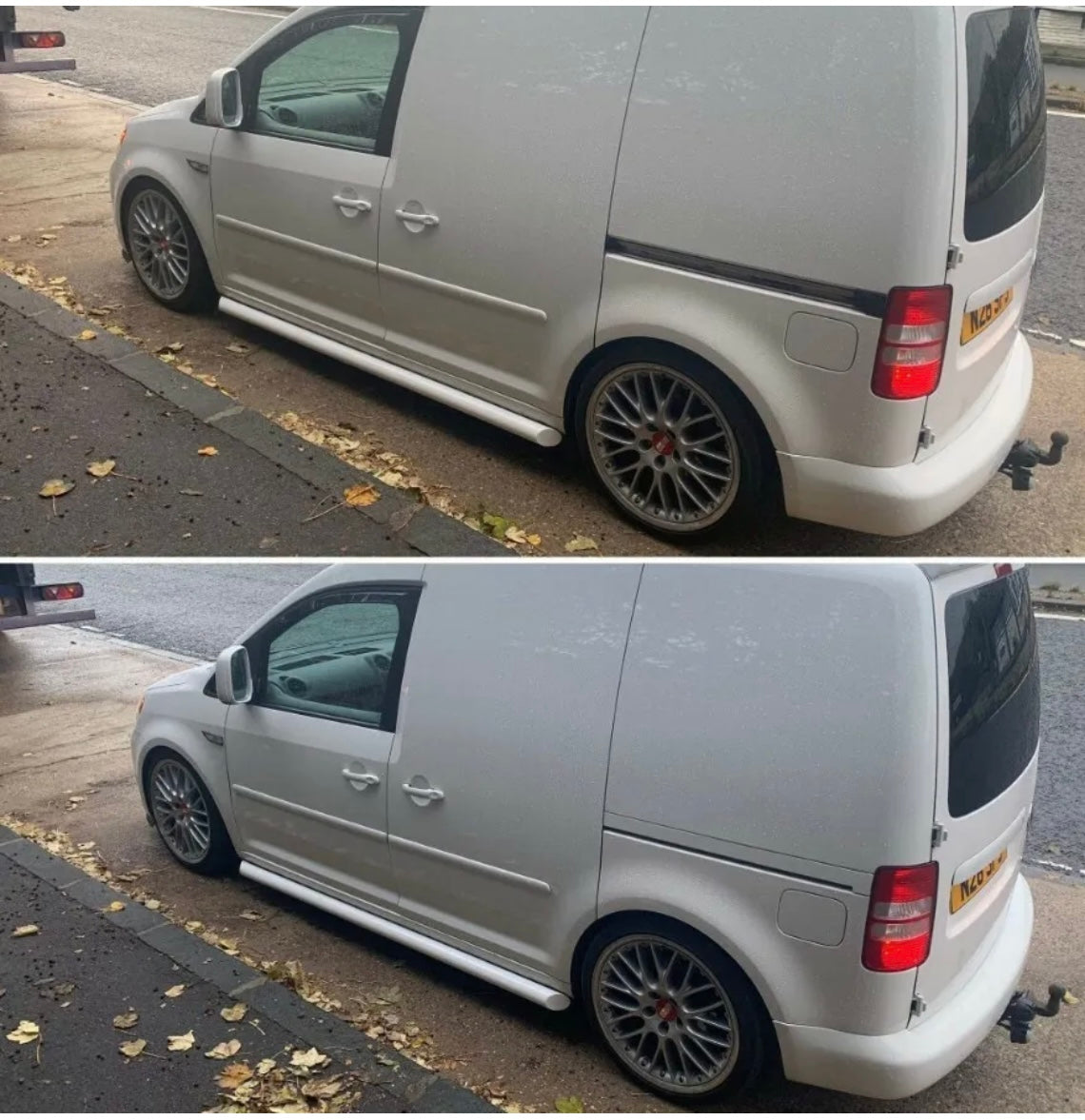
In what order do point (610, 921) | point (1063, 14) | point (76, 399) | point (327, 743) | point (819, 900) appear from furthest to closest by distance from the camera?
point (1063, 14)
point (76, 399)
point (327, 743)
point (610, 921)
point (819, 900)

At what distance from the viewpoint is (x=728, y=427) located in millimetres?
3746

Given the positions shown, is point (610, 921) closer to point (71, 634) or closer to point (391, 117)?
point (391, 117)

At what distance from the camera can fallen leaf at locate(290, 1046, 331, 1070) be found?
3.63 meters

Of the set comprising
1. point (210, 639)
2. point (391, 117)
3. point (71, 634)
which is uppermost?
point (391, 117)

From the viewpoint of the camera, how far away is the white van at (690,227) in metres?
3.22

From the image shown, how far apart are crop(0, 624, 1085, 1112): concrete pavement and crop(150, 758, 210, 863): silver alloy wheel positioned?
129 mm

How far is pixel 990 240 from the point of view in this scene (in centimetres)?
346

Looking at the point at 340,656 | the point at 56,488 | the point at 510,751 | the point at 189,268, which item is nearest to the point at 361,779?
the point at 340,656

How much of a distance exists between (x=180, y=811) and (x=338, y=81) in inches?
118

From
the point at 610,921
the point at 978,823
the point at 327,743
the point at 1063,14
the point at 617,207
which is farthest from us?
the point at 1063,14

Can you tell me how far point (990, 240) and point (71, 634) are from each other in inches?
233

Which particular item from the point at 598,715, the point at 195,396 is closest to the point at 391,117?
the point at 195,396

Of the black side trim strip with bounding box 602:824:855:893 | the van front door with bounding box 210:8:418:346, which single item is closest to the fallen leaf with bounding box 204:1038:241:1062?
the black side trim strip with bounding box 602:824:855:893

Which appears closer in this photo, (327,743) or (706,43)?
(706,43)
